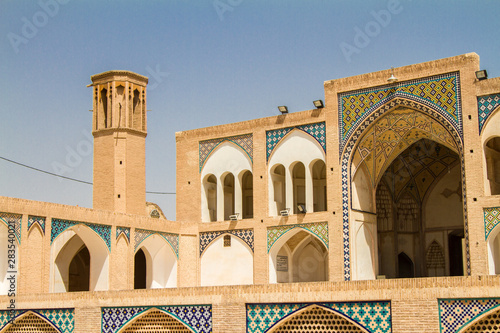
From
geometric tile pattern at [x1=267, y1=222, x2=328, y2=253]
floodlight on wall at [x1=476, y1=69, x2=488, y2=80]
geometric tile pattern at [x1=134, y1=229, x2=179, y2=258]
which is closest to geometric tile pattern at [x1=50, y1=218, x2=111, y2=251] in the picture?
geometric tile pattern at [x1=134, y1=229, x2=179, y2=258]

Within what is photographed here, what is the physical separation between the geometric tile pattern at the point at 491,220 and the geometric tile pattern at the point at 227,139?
6.56 metres

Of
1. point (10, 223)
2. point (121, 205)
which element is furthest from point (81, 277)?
point (10, 223)

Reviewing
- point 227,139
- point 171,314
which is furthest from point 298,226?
point 171,314

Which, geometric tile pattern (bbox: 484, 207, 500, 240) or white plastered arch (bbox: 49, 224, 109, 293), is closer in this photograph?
geometric tile pattern (bbox: 484, 207, 500, 240)

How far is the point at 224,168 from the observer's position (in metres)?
21.3

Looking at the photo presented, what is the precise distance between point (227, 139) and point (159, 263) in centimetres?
383

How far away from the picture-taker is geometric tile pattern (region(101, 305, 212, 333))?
1292 cm

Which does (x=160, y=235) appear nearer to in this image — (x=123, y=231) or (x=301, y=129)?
(x=123, y=231)

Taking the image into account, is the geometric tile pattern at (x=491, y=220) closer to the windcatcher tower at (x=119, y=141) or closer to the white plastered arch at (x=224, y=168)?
the white plastered arch at (x=224, y=168)

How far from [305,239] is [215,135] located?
12.3 feet

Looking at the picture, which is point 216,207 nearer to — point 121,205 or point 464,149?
point 121,205

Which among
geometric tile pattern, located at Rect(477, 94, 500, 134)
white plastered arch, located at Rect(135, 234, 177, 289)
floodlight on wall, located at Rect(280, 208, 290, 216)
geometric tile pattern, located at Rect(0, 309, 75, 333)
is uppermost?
geometric tile pattern, located at Rect(477, 94, 500, 134)

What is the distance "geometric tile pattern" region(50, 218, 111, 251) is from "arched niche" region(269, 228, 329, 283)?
4168 mm

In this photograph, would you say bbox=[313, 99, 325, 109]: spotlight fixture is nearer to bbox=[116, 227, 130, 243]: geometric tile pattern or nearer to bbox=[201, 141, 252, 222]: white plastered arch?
bbox=[201, 141, 252, 222]: white plastered arch
